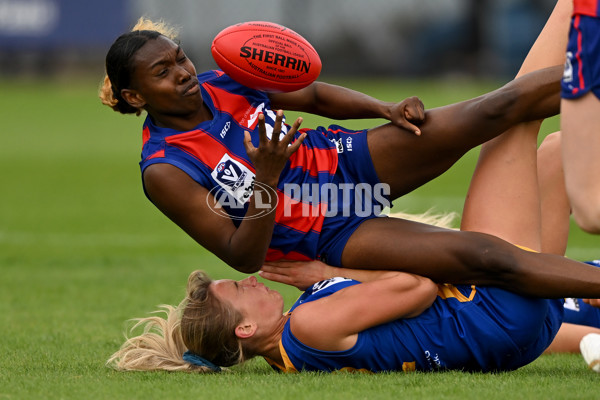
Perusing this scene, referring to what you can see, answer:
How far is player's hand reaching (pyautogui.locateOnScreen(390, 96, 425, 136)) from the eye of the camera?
4699mm

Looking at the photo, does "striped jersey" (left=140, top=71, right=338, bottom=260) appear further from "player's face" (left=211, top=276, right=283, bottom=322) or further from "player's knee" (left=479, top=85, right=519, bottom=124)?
"player's knee" (left=479, top=85, right=519, bottom=124)

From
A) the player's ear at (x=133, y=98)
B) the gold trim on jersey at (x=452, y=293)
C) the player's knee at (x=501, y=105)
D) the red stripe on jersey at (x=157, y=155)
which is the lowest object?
the gold trim on jersey at (x=452, y=293)

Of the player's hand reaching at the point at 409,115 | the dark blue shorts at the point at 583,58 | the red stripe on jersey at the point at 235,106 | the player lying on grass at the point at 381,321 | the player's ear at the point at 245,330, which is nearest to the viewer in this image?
the dark blue shorts at the point at 583,58

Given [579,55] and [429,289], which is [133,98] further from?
[579,55]

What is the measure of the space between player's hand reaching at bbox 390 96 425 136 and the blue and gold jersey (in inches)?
34.6

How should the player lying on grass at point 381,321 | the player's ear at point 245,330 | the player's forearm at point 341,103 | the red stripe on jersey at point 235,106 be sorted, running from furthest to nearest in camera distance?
1. the player's forearm at point 341,103
2. the red stripe on jersey at point 235,106
3. the player's ear at point 245,330
4. the player lying on grass at point 381,321

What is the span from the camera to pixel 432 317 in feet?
14.6

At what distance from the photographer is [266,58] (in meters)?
4.84

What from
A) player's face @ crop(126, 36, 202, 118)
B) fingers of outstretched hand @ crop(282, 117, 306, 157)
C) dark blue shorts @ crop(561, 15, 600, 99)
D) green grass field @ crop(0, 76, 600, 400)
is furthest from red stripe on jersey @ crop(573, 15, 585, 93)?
player's face @ crop(126, 36, 202, 118)

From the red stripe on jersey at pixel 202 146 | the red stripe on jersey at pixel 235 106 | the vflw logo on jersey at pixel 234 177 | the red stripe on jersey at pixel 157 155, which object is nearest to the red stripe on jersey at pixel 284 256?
the vflw logo on jersey at pixel 234 177

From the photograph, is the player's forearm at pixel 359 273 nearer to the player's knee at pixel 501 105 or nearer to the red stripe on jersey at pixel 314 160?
the red stripe on jersey at pixel 314 160

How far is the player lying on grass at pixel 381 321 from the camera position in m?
4.28

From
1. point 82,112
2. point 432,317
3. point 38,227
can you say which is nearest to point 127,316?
point 432,317

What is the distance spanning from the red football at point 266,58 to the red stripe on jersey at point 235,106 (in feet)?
0.32
